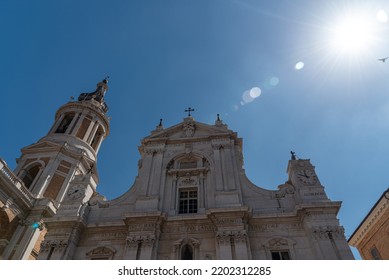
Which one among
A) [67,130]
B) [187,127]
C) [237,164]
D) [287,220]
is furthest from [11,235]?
[287,220]

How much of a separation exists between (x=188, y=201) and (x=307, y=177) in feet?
25.5

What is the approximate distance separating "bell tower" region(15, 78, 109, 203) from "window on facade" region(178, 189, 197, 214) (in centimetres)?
854

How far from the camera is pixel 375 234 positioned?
2217cm

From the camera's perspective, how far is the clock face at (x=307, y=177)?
17.7m

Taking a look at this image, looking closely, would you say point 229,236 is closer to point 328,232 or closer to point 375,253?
point 328,232

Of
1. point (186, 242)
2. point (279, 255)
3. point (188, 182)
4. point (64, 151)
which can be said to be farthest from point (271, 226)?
point (64, 151)

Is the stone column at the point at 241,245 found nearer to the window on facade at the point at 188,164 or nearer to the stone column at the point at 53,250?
the window on facade at the point at 188,164

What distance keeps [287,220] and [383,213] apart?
9546mm

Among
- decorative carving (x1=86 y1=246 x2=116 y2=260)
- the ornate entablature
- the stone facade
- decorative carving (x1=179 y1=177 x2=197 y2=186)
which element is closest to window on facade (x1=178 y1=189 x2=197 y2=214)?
decorative carving (x1=179 y1=177 x2=197 y2=186)

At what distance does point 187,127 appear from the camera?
76.9ft

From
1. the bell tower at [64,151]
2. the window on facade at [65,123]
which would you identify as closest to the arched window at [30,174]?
the bell tower at [64,151]

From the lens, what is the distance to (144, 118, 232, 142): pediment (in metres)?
22.5

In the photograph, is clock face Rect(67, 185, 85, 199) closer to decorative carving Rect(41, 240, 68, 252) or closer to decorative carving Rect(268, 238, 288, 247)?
decorative carving Rect(41, 240, 68, 252)

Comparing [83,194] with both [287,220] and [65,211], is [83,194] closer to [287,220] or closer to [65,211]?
[65,211]
